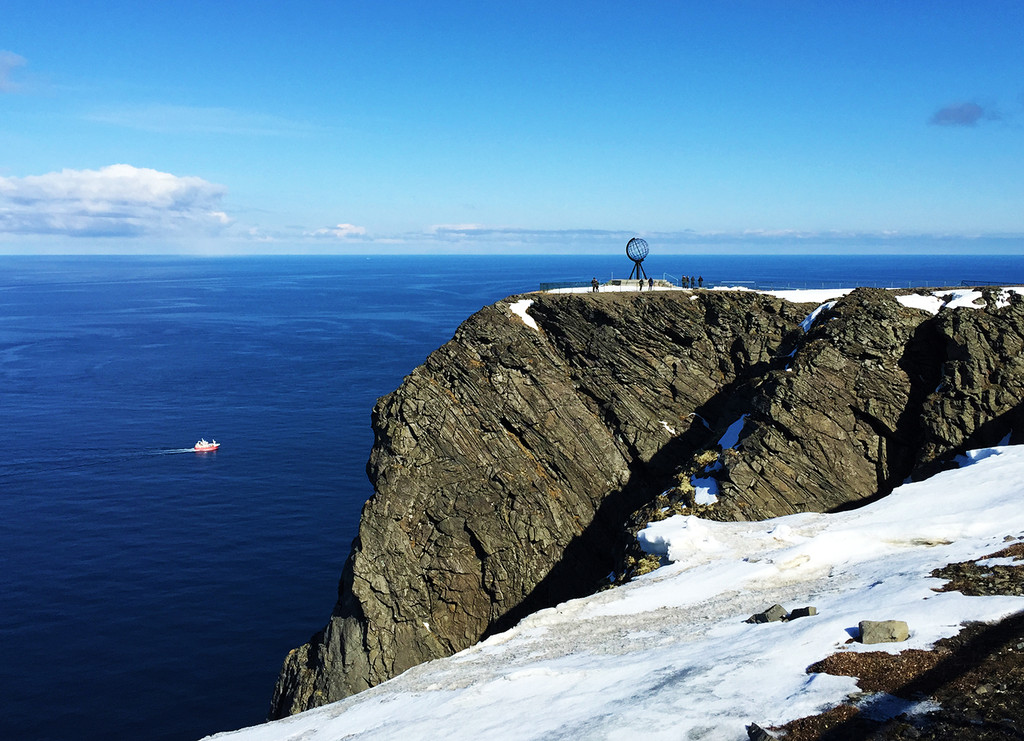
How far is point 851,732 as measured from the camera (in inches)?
509

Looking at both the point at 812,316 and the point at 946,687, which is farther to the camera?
the point at 812,316

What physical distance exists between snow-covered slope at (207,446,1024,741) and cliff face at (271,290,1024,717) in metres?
4.32

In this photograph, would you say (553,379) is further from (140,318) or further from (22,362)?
(140,318)

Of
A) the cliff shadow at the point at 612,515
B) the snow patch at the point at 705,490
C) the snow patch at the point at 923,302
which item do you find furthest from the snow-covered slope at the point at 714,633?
the snow patch at the point at 923,302

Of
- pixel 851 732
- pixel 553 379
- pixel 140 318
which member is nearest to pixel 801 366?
pixel 553 379

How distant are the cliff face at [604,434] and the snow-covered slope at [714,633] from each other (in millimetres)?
4321

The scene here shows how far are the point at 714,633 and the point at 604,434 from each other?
2159 centimetres

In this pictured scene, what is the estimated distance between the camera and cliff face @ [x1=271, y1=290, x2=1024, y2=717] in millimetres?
32781

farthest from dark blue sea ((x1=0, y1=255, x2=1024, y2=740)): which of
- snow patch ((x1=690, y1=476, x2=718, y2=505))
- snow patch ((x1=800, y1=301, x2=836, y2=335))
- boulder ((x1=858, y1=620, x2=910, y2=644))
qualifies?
boulder ((x1=858, y1=620, x2=910, y2=644))

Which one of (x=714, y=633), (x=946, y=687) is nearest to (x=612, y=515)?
(x=714, y=633)

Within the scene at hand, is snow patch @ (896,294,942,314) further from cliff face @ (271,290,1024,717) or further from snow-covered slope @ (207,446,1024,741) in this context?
snow-covered slope @ (207,446,1024,741)

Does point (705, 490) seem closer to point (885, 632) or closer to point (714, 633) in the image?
point (714, 633)

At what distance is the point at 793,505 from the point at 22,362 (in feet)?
435

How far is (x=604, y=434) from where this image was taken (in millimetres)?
40688
